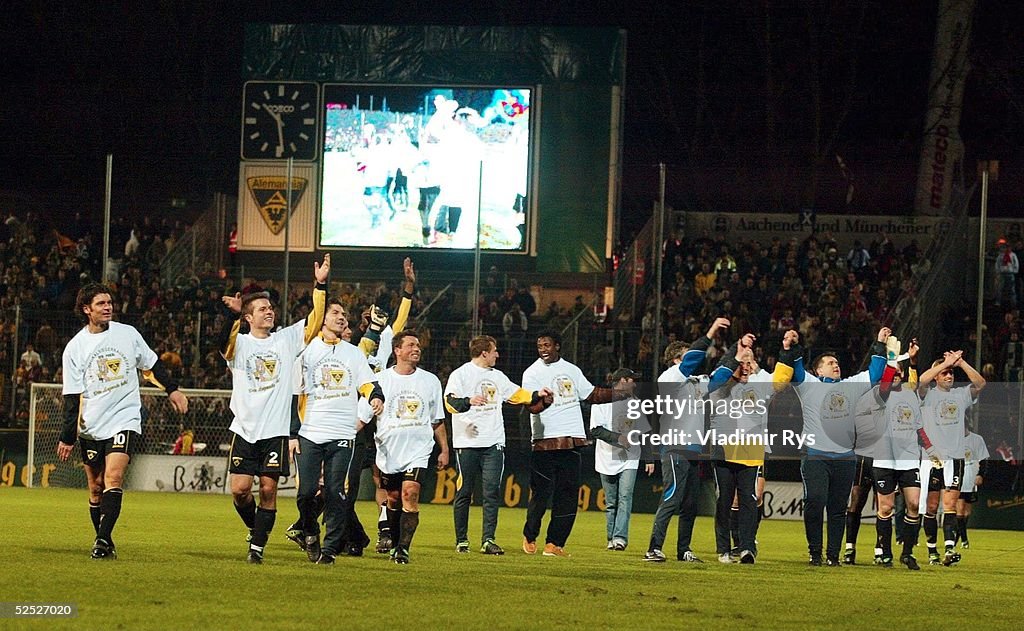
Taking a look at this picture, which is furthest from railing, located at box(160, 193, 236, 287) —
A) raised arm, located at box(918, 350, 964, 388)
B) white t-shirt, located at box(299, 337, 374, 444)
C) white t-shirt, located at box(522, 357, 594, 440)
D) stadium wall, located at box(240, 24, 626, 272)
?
white t-shirt, located at box(299, 337, 374, 444)

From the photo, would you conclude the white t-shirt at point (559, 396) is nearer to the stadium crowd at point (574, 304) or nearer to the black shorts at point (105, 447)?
the black shorts at point (105, 447)

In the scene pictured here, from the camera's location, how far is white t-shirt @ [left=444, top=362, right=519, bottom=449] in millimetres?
14602

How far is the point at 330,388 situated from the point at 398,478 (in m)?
1.19

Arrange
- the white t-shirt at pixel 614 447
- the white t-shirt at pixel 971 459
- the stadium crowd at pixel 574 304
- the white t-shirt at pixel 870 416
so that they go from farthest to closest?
the stadium crowd at pixel 574 304
the white t-shirt at pixel 971 459
the white t-shirt at pixel 614 447
the white t-shirt at pixel 870 416

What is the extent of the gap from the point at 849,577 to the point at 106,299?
6.67 meters

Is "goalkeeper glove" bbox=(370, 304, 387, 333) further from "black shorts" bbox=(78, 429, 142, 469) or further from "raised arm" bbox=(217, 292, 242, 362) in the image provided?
"black shorts" bbox=(78, 429, 142, 469)

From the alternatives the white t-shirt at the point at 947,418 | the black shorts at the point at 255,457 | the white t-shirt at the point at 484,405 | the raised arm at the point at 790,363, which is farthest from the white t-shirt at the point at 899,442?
the black shorts at the point at 255,457

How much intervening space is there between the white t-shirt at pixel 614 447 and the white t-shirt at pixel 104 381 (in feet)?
19.9

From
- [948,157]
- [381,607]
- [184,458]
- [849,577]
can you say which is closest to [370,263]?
[184,458]

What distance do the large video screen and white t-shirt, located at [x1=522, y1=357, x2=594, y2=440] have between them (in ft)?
56.2

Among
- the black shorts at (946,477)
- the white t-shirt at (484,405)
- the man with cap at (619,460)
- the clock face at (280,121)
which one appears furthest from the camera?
the clock face at (280,121)

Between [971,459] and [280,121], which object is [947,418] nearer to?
[971,459]

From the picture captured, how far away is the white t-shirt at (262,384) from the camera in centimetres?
1170

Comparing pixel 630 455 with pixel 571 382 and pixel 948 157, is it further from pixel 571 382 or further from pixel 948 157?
pixel 948 157
